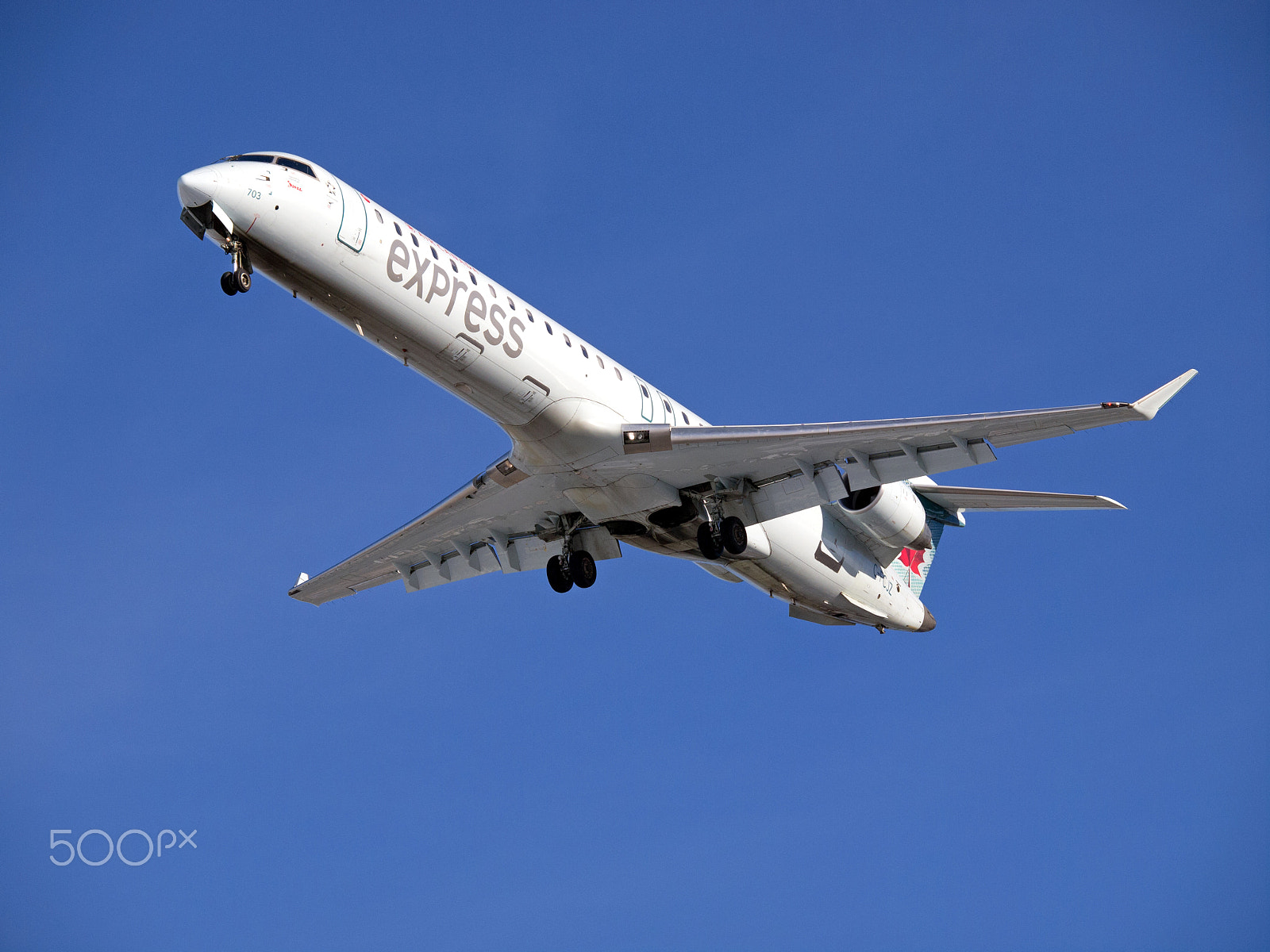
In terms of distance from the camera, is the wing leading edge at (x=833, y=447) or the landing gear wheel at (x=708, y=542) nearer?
the wing leading edge at (x=833, y=447)

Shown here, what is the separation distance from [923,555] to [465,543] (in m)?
8.81

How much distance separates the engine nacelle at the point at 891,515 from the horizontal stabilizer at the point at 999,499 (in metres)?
0.66

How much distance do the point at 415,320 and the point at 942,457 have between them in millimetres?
7390

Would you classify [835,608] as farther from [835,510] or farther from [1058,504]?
[1058,504]

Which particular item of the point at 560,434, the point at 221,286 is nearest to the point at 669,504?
the point at 560,434

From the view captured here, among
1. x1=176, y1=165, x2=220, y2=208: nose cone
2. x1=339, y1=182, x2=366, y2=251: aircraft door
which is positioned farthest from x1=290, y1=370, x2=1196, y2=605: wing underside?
x1=176, y1=165, x2=220, y2=208: nose cone

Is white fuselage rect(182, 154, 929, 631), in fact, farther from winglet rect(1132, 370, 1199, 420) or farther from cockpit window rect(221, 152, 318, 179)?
winglet rect(1132, 370, 1199, 420)

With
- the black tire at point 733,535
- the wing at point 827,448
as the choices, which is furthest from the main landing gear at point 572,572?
the black tire at point 733,535

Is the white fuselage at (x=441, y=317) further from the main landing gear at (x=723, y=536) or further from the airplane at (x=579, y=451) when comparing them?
the main landing gear at (x=723, y=536)

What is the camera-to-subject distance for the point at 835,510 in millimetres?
22281

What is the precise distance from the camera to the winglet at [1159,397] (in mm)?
15477

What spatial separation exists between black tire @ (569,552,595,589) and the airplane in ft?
0.10

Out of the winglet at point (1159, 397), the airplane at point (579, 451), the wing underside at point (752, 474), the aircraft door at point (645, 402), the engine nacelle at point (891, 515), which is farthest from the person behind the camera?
the engine nacelle at point (891, 515)

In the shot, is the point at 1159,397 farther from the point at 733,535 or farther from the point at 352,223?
the point at 352,223
